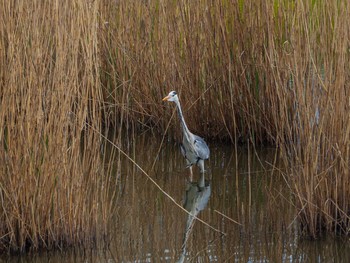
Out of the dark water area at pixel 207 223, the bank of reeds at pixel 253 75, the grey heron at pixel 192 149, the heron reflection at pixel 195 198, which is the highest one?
the bank of reeds at pixel 253 75

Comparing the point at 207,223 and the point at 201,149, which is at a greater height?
the point at 201,149

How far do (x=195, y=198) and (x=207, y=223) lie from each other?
0.79 meters

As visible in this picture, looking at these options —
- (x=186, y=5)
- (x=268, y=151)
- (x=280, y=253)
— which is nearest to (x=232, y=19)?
(x=186, y=5)

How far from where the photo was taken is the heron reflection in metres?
5.68

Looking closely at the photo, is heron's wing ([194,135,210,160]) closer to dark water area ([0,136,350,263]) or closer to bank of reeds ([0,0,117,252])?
dark water area ([0,136,350,263])

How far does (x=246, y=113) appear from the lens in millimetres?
7715

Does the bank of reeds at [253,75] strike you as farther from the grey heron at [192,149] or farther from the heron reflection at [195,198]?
the heron reflection at [195,198]

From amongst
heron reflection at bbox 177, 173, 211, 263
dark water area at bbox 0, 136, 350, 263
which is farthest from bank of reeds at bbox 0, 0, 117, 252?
heron reflection at bbox 177, 173, 211, 263

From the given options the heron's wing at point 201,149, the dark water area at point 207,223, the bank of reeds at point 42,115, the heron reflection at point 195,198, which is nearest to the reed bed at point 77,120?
the bank of reeds at point 42,115

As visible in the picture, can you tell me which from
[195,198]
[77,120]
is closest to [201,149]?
[195,198]

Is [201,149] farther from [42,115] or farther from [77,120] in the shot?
[42,115]

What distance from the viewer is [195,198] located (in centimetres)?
640

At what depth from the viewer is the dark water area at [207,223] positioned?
491 cm

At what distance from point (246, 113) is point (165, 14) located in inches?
47.0
